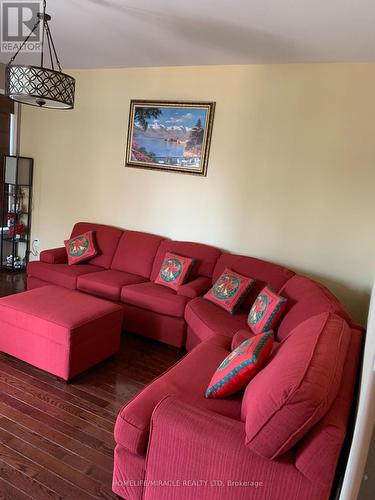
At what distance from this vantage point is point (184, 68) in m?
3.59

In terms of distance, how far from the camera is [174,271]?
3.38 m

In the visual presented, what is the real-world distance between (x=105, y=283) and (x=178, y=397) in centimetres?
185

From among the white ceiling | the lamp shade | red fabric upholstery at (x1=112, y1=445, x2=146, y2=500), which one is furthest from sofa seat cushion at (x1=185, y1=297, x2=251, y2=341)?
the white ceiling

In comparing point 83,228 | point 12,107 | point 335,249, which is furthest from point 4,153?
point 335,249

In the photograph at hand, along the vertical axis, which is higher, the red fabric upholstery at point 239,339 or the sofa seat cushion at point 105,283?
the red fabric upholstery at point 239,339

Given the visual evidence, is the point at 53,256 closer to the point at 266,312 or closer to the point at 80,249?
the point at 80,249

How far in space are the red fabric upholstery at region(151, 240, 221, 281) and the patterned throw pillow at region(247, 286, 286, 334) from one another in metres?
0.87

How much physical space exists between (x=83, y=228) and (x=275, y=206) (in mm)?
2217

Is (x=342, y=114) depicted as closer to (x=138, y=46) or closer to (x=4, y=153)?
(x=138, y=46)

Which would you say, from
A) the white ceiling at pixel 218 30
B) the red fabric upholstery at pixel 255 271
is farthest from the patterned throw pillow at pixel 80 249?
the white ceiling at pixel 218 30

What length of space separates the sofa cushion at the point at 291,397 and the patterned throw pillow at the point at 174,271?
1900 mm

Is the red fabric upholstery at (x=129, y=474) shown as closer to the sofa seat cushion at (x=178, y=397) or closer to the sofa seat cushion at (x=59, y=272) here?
the sofa seat cushion at (x=178, y=397)

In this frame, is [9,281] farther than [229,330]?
Yes

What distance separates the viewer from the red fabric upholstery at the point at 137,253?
12.2 ft
